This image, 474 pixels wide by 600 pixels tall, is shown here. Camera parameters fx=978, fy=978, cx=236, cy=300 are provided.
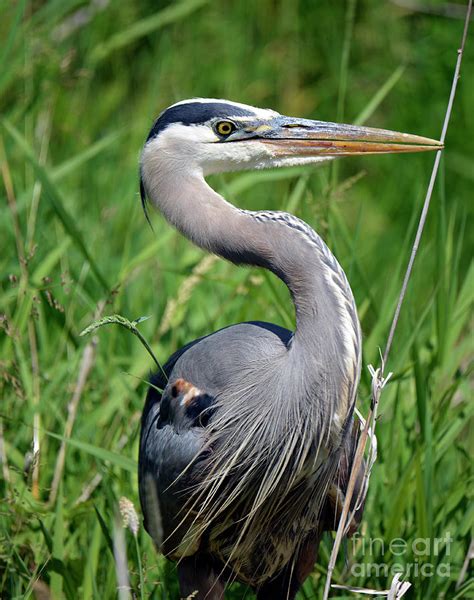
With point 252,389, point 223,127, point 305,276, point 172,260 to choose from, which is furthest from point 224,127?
point 172,260

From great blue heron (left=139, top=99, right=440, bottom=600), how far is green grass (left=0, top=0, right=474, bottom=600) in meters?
0.17

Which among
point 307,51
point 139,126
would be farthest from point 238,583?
point 307,51

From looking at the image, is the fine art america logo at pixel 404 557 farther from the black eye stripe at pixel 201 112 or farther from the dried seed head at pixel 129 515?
the black eye stripe at pixel 201 112

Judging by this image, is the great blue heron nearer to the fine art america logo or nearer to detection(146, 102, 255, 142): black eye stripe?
detection(146, 102, 255, 142): black eye stripe

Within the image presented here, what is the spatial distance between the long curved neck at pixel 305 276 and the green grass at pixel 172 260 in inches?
20.7

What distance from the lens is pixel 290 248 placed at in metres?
2.10

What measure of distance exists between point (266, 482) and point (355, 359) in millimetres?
370

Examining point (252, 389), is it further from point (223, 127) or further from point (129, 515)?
point (223, 127)

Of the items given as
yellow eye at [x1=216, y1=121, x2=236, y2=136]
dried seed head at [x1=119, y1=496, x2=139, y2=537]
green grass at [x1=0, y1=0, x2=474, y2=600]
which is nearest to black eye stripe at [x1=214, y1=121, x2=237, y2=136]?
yellow eye at [x1=216, y1=121, x2=236, y2=136]

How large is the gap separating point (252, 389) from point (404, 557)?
0.70 metres

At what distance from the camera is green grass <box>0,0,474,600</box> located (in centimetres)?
260

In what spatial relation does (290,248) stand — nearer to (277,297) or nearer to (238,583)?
(277,297)

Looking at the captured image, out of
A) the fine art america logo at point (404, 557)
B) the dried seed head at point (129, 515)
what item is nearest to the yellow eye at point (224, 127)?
the dried seed head at point (129, 515)

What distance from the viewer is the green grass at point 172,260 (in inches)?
102
